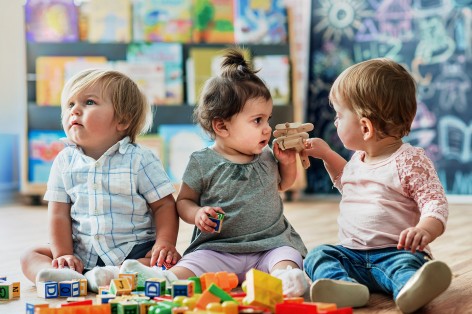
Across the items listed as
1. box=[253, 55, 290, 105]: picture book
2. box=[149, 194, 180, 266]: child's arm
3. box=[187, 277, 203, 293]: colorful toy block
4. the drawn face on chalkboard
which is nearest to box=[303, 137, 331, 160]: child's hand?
the drawn face on chalkboard

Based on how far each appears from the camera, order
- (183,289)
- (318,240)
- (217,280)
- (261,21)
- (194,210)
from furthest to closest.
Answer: (261,21) → (318,240) → (194,210) → (217,280) → (183,289)

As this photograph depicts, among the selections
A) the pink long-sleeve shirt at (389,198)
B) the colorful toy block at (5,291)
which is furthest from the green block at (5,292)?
the pink long-sleeve shirt at (389,198)

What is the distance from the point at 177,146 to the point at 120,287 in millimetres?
2429

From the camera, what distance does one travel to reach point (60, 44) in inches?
156

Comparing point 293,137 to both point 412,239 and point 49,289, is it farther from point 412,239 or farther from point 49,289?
point 49,289

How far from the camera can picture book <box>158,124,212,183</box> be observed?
3.86m

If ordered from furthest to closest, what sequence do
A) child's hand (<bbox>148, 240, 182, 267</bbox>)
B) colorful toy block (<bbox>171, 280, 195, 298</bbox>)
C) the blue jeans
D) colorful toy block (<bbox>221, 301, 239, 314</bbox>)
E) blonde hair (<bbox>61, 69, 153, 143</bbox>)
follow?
blonde hair (<bbox>61, 69, 153, 143</bbox>) → child's hand (<bbox>148, 240, 182, 267</bbox>) → the blue jeans → colorful toy block (<bbox>171, 280, 195, 298</bbox>) → colorful toy block (<bbox>221, 301, 239, 314</bbox>)

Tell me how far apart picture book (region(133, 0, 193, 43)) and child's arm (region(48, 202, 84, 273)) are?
216cm

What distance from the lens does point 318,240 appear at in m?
2.45

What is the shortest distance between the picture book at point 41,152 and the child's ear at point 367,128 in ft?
7.86

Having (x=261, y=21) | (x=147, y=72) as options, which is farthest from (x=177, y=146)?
(x=261, y=21)

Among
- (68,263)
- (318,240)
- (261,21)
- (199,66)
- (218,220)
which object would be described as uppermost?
(261,21)

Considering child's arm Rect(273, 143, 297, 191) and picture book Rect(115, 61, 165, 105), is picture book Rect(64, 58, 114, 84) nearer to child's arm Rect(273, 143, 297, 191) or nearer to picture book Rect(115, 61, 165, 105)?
picture book Rect(115, 61, 165, 105)

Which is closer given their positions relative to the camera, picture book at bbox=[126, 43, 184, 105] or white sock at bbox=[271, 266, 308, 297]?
white sock at bbox=[271, 266, 308, 297]
